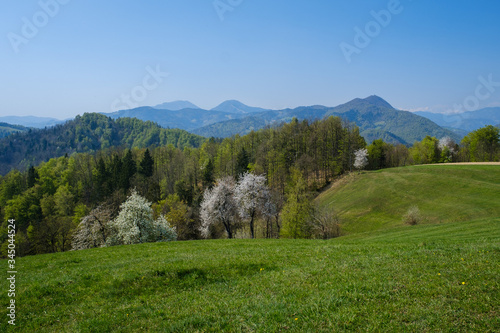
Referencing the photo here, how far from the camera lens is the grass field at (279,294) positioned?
7.58 m

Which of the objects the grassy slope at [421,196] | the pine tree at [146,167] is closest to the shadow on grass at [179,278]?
the grassy slope at [421,196]

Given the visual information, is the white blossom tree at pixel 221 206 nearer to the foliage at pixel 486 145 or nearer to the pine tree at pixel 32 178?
the pine tree at pixel 32 178

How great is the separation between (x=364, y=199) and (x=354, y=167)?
29.6m

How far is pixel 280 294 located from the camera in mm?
9695

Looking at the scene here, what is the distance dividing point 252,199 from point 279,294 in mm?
39179

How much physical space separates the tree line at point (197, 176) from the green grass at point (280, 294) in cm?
3666

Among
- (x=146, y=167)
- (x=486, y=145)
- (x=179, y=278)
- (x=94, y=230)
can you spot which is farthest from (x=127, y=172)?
(x=486, y=145)

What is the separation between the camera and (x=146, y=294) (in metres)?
11.2

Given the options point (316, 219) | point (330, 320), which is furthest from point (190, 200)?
point (330, 320)

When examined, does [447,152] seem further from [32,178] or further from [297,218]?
[32,178]

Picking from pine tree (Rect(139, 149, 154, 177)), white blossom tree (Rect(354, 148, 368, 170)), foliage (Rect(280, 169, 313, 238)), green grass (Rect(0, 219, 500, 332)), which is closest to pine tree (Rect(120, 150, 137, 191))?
pine tree (Rect(139, 149, 154, 177))

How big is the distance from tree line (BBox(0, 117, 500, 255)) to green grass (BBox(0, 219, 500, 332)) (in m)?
36.7

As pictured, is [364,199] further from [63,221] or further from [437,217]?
[63,221]

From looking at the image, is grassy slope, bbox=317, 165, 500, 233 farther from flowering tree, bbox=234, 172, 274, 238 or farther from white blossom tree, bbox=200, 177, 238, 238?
white blossom tree, bbox=200, 177, 238, 238
